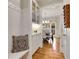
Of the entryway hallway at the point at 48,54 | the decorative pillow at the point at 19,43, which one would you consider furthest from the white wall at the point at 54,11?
the decorative pillow at the point at 19,43

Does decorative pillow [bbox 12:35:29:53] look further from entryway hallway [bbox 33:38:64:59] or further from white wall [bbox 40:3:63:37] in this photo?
white wall [bbox 40:3:63:37]

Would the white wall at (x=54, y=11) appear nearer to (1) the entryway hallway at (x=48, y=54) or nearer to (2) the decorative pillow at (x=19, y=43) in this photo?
(1) the entryway hallway at (x=48, y=54)

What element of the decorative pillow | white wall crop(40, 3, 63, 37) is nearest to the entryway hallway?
white wall crop(40, 3, 63, 37)

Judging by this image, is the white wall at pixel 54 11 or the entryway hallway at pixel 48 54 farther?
the white wall at pixel 54 11

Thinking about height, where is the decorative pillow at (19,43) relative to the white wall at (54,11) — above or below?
below

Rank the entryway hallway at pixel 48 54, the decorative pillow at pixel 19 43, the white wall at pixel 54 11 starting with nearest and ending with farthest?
the decorative pillow at pixel 19 43
the entryway hallway at pixel 48 54
the white wall at pixel 54 11

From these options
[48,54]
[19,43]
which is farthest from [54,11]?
[19,43]
